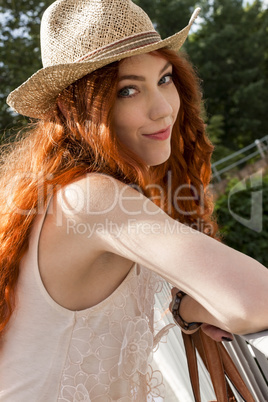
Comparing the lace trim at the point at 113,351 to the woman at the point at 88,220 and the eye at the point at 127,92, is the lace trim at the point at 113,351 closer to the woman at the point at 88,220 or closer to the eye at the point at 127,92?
the woman at the point at 88,220

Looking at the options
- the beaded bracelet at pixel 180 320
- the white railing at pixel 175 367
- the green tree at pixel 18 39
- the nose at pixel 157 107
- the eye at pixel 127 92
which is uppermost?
the green tree at pixel 18 39

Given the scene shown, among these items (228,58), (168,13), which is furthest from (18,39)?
(228,58)

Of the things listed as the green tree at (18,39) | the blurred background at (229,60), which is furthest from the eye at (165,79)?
the blurred background at (229,60)

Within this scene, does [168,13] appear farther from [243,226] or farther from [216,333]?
[216,333]

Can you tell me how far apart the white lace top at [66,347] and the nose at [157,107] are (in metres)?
0.54

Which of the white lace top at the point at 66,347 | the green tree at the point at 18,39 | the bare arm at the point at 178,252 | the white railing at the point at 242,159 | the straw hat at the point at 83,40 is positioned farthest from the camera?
the white railing at the point at 242,159

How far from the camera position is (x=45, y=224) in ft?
4.92

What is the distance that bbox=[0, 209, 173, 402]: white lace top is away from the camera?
1494 millimetres

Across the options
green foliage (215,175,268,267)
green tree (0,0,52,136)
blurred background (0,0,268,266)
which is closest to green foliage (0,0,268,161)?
blurred background (0,0,268,266)

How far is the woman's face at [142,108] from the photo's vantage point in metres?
1.69

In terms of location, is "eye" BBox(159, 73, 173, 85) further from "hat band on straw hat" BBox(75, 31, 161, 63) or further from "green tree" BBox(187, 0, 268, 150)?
"green tree" BBox(187, 0, 268, 150)

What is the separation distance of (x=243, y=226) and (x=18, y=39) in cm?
668

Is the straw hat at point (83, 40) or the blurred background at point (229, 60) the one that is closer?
the straw hat at point (83, 40)

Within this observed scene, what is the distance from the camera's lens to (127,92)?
5.57 ft
